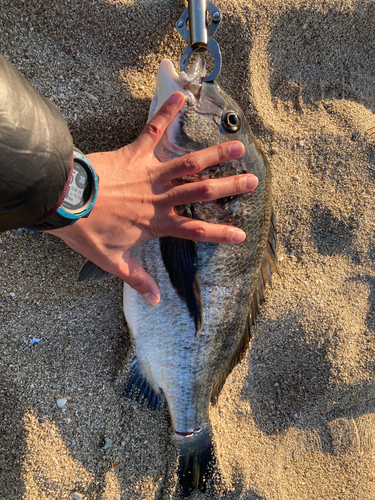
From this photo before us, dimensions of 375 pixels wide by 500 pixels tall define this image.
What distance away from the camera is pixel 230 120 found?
171 centimetres

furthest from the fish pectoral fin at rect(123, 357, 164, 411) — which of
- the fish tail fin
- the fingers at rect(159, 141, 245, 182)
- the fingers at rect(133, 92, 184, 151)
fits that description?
the fingers at rect(133, 92, 184, 151)

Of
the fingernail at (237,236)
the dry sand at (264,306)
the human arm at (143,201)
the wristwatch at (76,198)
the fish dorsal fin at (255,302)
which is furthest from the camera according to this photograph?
the fish dorsal fin at (255,302)

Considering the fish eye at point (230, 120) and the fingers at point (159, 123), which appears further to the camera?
the fish eye at point (230, 120)

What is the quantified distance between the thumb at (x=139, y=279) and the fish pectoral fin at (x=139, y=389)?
0.61m

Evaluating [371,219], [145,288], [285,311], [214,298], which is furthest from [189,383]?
[371,219]

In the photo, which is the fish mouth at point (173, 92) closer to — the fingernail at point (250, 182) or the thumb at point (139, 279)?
the fingernail at point (250, 182)

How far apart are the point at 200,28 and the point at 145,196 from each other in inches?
37.3

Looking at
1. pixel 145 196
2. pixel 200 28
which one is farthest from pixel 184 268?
pixel 200 28

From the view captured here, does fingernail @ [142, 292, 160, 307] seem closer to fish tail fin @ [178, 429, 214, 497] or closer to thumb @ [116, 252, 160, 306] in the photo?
thumb @ [116, 252, 160, 306]

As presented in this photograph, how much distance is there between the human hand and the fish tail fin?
4.25ft

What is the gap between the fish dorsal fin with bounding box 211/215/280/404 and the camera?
2.00 metres

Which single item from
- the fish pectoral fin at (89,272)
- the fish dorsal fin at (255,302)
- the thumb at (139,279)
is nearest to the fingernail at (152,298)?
the thumb at (139,279)

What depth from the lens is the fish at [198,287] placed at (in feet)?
5.41

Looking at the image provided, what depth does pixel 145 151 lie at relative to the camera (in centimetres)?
150
